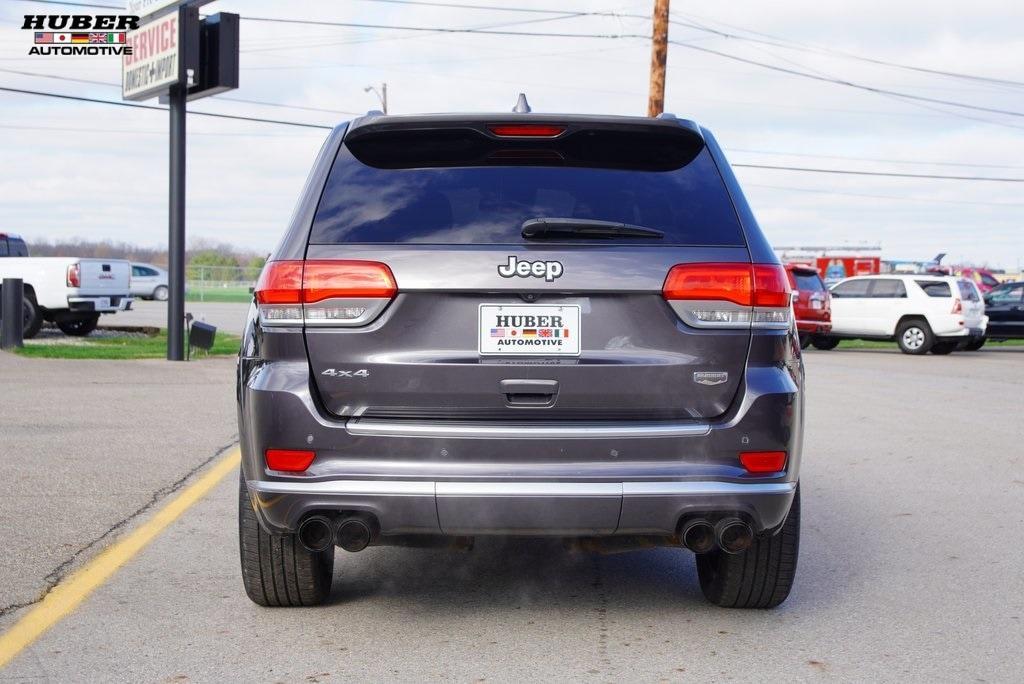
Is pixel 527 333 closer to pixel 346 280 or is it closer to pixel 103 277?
pixel 346 280

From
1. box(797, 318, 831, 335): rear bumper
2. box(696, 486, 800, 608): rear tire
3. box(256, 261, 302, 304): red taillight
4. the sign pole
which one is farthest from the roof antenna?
box(797, 318, 831, 335): rear bumper

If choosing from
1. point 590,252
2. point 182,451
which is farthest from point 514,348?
point 182,451

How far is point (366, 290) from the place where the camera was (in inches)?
161

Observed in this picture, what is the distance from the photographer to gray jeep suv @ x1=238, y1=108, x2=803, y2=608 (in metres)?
3.99

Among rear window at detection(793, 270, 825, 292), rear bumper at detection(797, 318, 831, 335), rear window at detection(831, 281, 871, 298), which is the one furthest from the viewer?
rear window at detection(831, 281, 871, 298)

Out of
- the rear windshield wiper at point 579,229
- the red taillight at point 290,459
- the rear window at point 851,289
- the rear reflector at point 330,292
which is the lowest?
the rear window at point 851,289

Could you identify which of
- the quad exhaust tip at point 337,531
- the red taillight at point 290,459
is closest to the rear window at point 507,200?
the red taillight at point 290,459

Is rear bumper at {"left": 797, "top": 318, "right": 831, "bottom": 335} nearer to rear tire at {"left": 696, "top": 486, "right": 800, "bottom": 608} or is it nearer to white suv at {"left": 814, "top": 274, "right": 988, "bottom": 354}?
white suv at {"left": 814, "top": 274, "right": 988, "bottom": 354}

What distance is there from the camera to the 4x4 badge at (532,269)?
4.07 m

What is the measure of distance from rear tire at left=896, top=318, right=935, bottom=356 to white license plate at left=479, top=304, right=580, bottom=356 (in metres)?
23.1

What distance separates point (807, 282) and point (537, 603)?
22091 millimetres

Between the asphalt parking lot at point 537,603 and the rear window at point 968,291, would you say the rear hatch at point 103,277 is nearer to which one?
the asphalt parking lot at point 537,603

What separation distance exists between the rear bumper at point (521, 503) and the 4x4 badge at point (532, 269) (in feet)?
2.27

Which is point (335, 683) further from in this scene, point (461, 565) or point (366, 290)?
point (461, 565)
